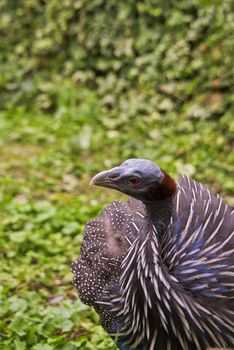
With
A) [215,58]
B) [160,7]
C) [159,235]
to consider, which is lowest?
[159,235]

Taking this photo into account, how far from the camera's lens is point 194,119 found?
27.2 ft

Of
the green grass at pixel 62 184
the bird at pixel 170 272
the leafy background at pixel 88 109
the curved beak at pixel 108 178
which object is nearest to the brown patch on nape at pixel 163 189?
the bird at pixel 170 272

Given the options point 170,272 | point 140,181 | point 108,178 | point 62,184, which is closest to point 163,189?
point 140,181

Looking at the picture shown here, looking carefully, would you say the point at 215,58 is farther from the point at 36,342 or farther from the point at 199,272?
the point at 199,272

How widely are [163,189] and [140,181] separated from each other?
118 mm

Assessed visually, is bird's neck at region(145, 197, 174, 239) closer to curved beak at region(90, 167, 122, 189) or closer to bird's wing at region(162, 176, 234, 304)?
bird's wing at region(162, 176, 234, 304)

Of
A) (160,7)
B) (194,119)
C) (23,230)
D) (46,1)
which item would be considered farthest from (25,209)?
(46,1)

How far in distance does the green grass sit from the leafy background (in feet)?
0.04

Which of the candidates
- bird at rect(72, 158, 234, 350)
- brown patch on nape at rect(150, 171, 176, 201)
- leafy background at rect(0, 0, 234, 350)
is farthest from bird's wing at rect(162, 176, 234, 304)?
leafy background at rect(0, 0, 234, 350)

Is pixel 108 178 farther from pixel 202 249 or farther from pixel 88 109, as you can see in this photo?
pixel 88 109

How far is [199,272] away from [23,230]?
2867 millimetres

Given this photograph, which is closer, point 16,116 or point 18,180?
point 18,180

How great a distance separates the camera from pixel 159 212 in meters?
3.92

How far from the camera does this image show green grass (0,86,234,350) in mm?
5176
